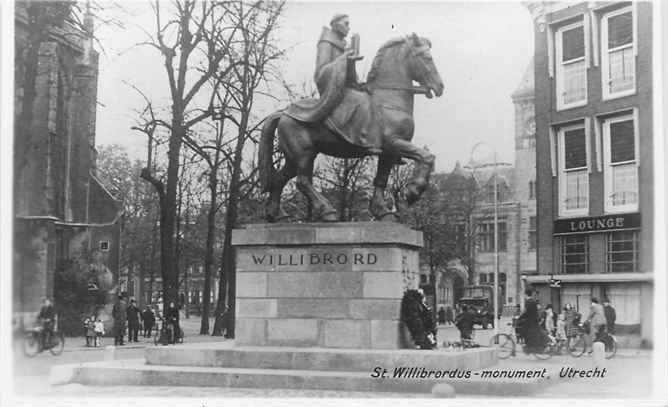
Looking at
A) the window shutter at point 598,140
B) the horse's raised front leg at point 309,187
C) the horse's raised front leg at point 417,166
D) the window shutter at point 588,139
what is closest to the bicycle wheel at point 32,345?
the horse's raised front leg at point 309,187

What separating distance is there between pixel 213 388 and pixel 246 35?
20.0 metres

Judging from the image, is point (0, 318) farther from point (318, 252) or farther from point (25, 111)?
point (25, 111)

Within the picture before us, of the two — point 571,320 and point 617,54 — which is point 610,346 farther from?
point 617,54

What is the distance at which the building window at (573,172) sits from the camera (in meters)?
36.3

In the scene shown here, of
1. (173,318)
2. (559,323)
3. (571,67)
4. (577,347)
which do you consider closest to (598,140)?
(571,67)

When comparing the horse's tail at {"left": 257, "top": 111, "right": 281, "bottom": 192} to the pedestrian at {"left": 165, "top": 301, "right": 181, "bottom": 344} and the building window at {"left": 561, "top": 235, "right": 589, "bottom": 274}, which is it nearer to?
the pedestrian at {"left": 165, "top": 301, "right": 181, "bottom": 344}

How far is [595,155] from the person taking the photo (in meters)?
35.3

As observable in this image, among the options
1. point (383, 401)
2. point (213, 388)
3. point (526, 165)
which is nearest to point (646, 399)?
point (383, 401)

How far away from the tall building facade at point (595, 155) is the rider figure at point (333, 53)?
17.6 meters

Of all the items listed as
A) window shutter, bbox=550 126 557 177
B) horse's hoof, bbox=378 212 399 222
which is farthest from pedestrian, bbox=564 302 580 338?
horse's hoof, bbox=378 212 399 222

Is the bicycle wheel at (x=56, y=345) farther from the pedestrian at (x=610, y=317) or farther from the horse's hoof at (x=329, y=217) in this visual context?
the pedestrian at (x=610, y=317)

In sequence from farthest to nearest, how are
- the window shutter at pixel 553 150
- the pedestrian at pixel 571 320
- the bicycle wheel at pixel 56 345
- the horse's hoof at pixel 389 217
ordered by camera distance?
the window shutter at pixel 553 150 < the pedestrian at pixel 571 320 < the bicycle wheel at pixel 56 345 < the horse's hoof at pixel 389 217

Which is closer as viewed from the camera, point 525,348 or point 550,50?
point 525,348

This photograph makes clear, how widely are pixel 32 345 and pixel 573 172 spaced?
22.9 metres
